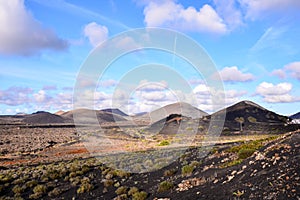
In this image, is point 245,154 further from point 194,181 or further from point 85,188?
point 85,188

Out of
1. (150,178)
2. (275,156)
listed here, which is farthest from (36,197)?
(275,156)

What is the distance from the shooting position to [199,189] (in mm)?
15336

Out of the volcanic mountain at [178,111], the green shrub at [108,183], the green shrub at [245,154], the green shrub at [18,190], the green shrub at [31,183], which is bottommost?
the green shrub at [18,190]

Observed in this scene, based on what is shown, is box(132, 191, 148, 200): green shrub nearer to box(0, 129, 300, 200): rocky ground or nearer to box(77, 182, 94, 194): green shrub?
box(0, 129, 300, 200): rocky ground

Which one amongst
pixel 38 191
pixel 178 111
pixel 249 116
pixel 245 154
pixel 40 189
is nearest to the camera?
pixel 245 154

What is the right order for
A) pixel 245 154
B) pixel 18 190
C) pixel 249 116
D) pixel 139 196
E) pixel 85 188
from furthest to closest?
pixel 249 116 < pixel 18 190 < pixel 85 188 < pixel 245 154 < pixel 139 196

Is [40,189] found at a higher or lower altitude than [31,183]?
lower

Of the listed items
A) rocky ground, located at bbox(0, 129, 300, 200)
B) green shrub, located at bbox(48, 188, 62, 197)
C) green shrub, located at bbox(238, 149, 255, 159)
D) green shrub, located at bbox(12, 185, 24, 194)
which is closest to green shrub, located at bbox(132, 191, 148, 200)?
rocky ground, located at bbox(0, 129, 300, 200)

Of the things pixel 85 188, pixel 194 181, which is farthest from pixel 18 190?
pixel 194 181

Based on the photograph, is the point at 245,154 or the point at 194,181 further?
the point at 245,154

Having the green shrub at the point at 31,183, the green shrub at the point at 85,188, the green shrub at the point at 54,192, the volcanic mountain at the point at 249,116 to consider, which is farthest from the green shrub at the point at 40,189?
the volcanic mountain at the point at 249,116

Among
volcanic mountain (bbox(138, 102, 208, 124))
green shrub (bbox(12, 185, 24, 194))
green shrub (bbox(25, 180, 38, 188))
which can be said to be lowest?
green shrub (bbox(12, 185, 24, 194))

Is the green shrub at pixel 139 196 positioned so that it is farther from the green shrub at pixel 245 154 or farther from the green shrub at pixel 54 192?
the green shrub at pixel 245 154

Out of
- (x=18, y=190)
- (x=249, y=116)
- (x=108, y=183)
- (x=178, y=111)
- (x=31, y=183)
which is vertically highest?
(x=249, y=116)
